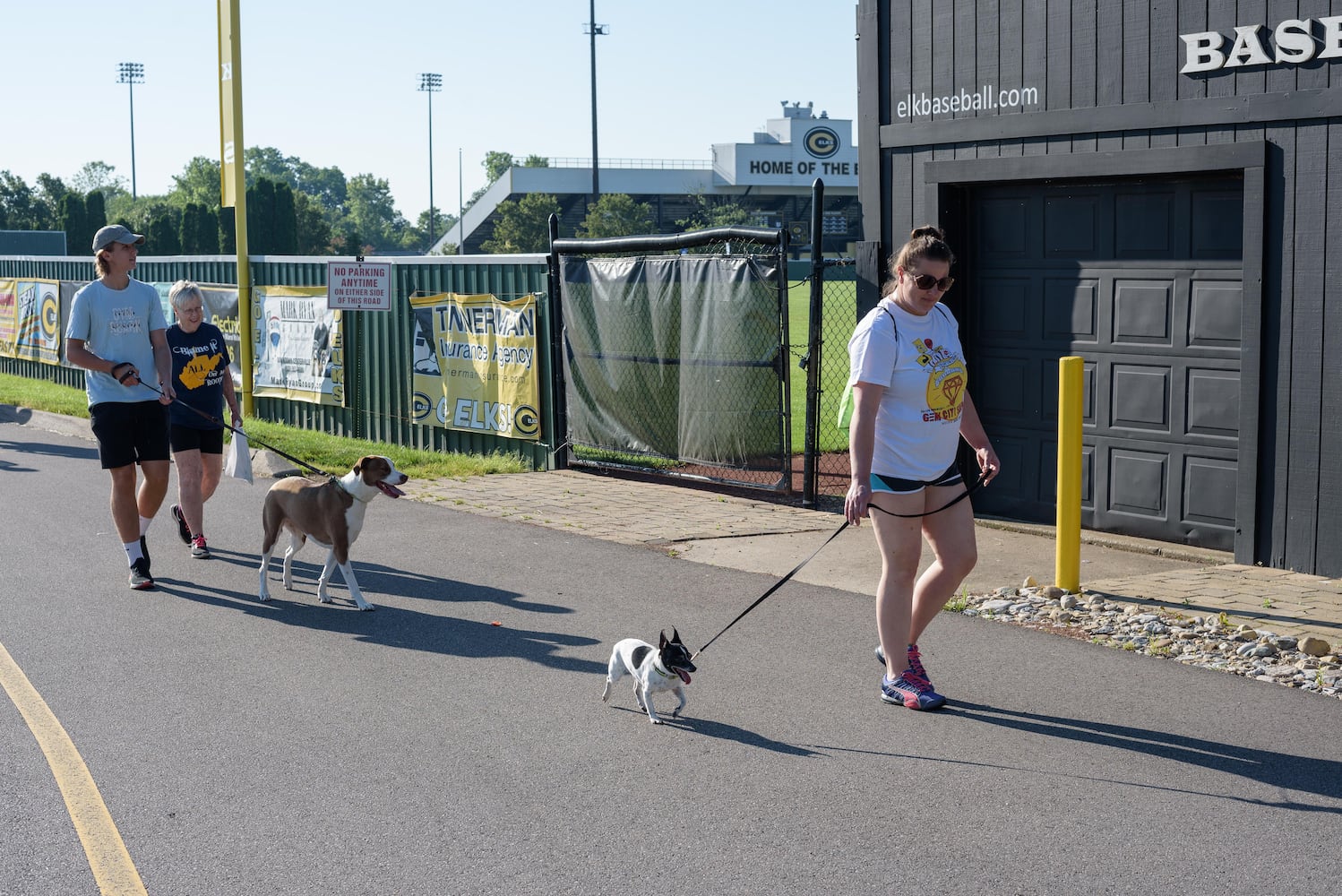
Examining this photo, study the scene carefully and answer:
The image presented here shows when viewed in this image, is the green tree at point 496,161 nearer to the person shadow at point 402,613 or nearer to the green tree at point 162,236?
the green tree at point 162,236

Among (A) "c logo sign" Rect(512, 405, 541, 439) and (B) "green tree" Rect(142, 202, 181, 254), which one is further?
(B) "green tree" Rect(142, 202, 181, 254)

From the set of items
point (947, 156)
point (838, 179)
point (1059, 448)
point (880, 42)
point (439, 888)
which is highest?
point (838, 179)

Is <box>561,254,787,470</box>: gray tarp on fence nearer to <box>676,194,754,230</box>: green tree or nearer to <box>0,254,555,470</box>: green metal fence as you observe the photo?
<box>0,254,555,470</box>: green metal fence

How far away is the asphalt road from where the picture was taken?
4418 mm

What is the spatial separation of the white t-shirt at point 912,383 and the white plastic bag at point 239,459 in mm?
5004

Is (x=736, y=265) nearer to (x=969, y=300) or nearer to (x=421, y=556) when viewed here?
(x=969, y=300)

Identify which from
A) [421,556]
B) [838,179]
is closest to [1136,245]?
[421,556]

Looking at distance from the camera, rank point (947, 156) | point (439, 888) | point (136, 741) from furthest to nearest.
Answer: point (947, 156) → point (136, 741) → point (439, 888)

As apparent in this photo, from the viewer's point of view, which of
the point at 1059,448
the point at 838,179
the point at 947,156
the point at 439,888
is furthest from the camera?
the point at 838,179

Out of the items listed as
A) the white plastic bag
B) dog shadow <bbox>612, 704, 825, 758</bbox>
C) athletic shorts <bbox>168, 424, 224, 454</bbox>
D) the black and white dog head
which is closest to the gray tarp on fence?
the white plastic bag

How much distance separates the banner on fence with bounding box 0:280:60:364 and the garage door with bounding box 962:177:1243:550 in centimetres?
1743

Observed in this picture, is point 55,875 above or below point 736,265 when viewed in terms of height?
below

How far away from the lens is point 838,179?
94062 millimetres

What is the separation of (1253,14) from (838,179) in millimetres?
87249
